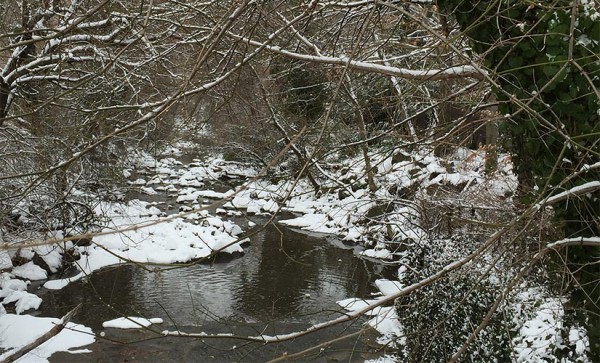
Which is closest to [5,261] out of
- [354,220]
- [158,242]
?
[158,242]

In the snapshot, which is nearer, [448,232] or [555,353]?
[555,353]

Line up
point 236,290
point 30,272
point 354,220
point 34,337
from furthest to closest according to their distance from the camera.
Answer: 1. point 354,220
2. point 30,272
3. point 236,290
4. point 34,337

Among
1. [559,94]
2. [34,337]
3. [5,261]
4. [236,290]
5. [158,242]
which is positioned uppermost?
[559,94]

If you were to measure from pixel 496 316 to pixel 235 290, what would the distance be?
615cm

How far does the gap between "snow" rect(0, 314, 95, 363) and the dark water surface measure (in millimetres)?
212

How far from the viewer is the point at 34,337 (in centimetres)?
835

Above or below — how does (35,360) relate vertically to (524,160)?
below

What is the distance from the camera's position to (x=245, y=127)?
16547 millimetres

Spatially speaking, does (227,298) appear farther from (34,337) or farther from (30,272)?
(30,272)

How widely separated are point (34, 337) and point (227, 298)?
3.24 m

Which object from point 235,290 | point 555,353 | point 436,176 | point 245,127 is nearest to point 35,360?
point 235,290

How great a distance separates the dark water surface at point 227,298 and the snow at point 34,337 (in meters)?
0.21

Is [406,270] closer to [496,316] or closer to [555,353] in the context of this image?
[496,316]

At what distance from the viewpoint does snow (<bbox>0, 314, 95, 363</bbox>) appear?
7824 millimetres
